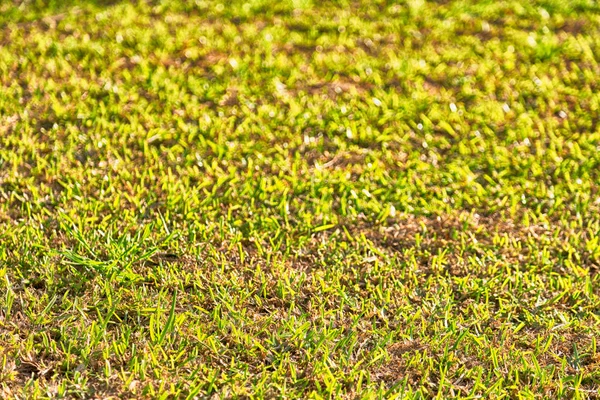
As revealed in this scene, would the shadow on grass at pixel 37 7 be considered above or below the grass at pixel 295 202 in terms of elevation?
above

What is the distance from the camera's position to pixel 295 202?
11.8 ft

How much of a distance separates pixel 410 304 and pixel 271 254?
64 cm

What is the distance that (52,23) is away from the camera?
5.16m

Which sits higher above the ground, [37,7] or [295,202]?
[37,7]

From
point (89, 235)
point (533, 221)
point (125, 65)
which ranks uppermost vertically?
point (125, 65)

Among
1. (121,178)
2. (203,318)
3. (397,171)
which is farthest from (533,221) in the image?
(121,178)

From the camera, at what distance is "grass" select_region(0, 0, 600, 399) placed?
274 cm

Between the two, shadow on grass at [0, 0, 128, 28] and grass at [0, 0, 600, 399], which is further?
shadow on grass at [0, 0, 128, 28]

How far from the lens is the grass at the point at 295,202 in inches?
108

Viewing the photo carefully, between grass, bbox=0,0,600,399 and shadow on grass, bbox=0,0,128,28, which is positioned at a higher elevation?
shadow on grass, bbox=0,0,128,28

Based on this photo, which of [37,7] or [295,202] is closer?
[295,202]

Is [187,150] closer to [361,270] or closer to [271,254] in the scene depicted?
[271,254]

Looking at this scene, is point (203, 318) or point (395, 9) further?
point (395, 9)

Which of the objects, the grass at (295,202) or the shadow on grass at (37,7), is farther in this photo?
the shadow on grass at (37,7)
